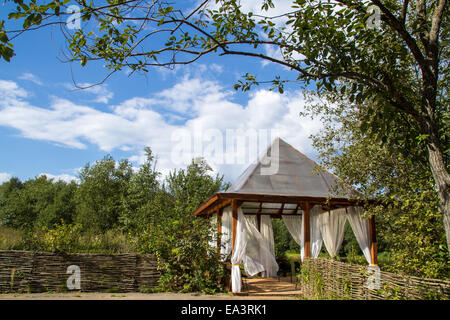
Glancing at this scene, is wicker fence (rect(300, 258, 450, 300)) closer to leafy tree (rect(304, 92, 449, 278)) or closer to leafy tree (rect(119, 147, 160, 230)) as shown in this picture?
leafy tree (rect(304, 92, 449, 278))

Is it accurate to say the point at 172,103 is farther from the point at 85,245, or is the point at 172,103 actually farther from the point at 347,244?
the point at 347,244

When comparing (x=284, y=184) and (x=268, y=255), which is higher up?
(x=284, y=184)

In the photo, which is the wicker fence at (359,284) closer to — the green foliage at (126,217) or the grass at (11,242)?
the green foliage at (126,217)

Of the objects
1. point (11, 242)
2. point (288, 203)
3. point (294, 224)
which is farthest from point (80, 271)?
point (294, 224)

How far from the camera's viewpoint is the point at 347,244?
25.9 metres

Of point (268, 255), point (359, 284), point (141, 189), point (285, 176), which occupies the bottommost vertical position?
point (268, 255)

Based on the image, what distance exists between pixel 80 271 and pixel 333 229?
776 centimetres

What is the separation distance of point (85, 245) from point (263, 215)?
A: 7105mm

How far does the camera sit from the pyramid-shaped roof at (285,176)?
32.6 feet

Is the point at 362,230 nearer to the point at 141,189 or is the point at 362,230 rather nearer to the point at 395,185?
the point at 395,185

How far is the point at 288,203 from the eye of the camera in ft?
33.0

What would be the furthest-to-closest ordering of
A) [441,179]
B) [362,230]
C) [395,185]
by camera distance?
1. [362,230]
2. [395,185]
3. [441,179]

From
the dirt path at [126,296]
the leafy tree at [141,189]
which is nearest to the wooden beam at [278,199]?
the dirt path at [126,296]

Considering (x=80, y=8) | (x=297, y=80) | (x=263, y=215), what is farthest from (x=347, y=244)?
(x=80, y=8)
